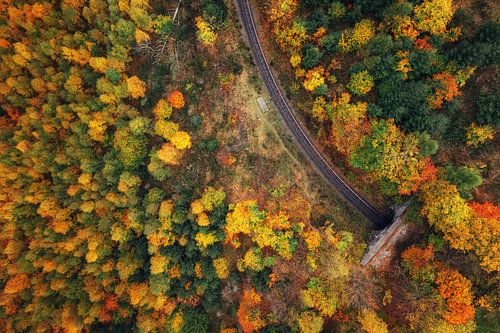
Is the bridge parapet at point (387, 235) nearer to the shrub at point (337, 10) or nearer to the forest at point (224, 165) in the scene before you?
the forest at point (224, 165)

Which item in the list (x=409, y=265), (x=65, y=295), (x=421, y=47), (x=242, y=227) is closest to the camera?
(x=421, y=47)

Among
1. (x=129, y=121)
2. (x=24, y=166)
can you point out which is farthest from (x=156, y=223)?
(x=24, y=166)

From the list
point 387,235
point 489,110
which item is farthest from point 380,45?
point 387,235

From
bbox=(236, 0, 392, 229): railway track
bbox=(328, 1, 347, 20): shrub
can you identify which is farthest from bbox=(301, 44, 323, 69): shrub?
bbox=(236, 0, 392, 229): railway track

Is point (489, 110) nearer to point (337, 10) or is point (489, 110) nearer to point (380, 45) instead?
point (380, 45)

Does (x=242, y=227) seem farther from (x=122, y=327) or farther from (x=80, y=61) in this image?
(x=80, y=61)

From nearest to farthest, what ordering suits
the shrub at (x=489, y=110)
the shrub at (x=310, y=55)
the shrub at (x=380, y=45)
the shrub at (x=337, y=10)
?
the shrub at (x=489, y=110) → the shrub at (x=380, y=45) → the shrub at (x=337, y=10) → the shrub at (x=310, y=55)

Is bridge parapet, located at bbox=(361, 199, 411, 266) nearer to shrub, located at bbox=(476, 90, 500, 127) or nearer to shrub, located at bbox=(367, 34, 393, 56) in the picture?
shrub, located at bbox=(476, 90, 500, 127)

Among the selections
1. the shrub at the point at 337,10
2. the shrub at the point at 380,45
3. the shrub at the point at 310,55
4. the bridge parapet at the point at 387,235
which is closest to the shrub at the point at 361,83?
the shrub at the point at 380,45

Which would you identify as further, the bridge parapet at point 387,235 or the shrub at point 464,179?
the bridge parapet at point 387,235
